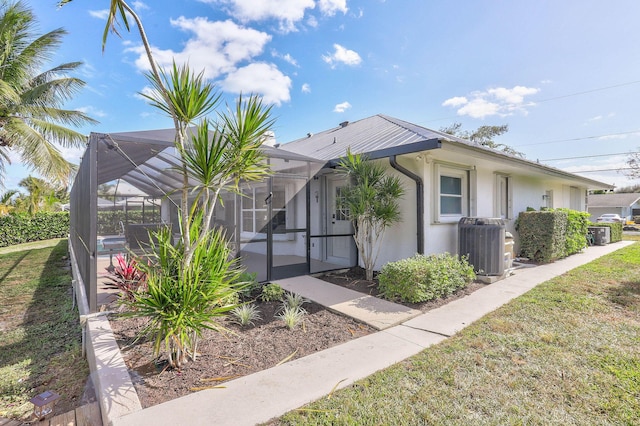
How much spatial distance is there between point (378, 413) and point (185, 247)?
2.27 meters

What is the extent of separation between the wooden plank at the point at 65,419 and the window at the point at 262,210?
411 cm

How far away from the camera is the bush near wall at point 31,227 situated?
1557 centimetres

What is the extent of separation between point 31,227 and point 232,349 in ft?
66.2

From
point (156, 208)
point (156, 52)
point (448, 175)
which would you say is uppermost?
point (156, 52)

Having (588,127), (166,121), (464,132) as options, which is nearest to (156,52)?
(166,121)

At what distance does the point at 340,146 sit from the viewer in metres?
8.55

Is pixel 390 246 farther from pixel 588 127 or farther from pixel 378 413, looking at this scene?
pixel 588 127

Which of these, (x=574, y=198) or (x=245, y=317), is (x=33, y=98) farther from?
(x=574, y=198)

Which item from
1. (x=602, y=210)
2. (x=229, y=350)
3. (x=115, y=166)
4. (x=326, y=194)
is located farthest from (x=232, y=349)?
(x=602, y=210)

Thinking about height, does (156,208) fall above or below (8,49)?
below

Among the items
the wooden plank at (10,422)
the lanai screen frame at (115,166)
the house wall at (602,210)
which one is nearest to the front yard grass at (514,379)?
the wooden plank at (10,422)

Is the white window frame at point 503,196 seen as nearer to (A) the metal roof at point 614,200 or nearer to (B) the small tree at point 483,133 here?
(B) the small tree at point 483,133

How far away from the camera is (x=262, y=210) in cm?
633

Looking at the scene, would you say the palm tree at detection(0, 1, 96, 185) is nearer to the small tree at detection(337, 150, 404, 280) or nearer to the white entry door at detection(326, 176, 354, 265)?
the white entry door at detection(326, 176, 354, 265)
